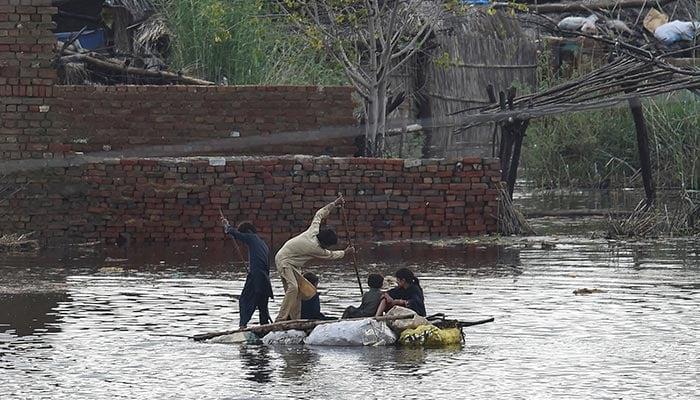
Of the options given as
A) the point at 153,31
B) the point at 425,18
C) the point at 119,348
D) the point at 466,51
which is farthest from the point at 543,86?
the point at 119,348

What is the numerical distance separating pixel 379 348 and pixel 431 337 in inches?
17.8

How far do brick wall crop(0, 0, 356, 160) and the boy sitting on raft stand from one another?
8.55 metres

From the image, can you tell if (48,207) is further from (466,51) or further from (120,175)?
(466,51)

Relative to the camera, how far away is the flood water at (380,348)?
11.5 m

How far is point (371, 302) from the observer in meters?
13.9

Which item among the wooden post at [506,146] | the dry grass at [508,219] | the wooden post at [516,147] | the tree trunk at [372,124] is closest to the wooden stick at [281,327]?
the dry grass at [508,219]

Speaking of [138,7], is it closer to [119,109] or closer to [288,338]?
[119,109]

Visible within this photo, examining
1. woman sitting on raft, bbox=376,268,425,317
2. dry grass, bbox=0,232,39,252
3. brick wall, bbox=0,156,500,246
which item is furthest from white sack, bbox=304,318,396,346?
dry grass, bbox=0,232,39,252

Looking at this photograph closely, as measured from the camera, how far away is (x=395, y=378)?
38.8 feet

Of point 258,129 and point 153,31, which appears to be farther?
point 153,31

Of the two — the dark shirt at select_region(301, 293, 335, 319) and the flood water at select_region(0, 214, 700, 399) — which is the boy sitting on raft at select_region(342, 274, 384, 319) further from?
the flood water at select_region(0, 214, 700, 399)

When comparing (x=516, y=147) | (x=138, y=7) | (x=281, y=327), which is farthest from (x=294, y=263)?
(x=138, y=7)

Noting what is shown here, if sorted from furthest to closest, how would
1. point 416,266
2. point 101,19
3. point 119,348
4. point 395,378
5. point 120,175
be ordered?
point 101,19 < point 120,175 < point 416,266 < point 119,348 < point 395,378

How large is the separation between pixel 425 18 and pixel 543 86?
4436 millimetres
